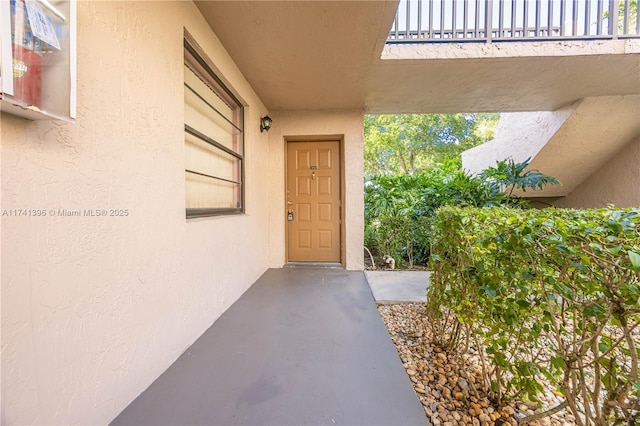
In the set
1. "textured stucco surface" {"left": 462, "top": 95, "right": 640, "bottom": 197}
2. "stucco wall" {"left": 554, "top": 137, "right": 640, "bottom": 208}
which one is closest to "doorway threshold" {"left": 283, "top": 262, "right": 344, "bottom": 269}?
"textured stucco surface" {"left": 462, "top": 95, "right": 640, "bottom": 197}

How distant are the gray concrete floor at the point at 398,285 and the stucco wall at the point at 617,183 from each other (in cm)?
344

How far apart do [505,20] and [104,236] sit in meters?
4.00

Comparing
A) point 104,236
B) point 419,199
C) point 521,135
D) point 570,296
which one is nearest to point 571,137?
point 521,135

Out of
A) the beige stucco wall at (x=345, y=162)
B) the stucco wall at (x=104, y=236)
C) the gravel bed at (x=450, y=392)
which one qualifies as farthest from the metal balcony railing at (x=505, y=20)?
the gravel bed at (x=450, y=392)

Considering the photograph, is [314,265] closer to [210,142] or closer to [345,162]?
[345,162]

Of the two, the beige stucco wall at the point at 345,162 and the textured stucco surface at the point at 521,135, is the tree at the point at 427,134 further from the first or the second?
the beige stucco wall at the point at 345,162

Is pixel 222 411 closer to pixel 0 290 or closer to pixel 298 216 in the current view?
pixel 0 290

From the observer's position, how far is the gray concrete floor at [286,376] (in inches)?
44.6

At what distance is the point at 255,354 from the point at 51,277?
3.79 ft

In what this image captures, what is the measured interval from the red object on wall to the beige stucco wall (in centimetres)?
290

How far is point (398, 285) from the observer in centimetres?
293

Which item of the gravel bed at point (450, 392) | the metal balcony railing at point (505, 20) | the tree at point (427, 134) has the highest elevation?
the tree at point (427, 134)

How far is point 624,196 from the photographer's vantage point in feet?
12.2

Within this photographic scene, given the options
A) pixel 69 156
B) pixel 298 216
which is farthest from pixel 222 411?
pixel 298 216
